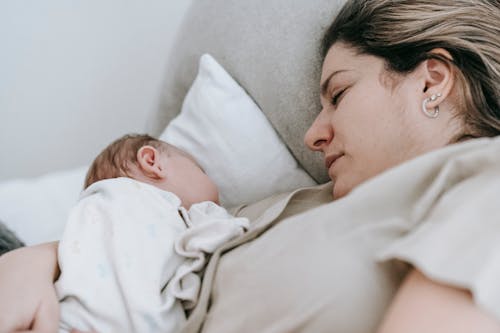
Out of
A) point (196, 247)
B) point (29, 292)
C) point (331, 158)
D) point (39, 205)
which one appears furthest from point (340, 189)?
point (39, 205)

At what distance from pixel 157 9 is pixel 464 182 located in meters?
1.56

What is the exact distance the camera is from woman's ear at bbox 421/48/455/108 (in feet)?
3.11

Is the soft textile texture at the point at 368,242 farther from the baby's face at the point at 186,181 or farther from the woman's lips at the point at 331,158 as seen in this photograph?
the baby's face at the point at 186,181

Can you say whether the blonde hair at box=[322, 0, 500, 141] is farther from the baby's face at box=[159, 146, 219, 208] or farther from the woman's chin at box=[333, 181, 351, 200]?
the baby's face at box=[159, 146, 219, 208]

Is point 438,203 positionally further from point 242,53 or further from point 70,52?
point 70,52

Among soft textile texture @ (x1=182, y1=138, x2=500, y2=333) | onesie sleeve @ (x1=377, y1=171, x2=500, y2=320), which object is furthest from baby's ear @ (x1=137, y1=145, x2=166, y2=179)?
onesie sleeve @ (x1=377, y1=171, x2=500, y2=320)

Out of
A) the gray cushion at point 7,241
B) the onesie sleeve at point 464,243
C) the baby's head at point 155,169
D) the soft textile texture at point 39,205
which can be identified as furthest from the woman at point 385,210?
the soft textile texture at point 39,205

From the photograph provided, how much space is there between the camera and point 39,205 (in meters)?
1.44

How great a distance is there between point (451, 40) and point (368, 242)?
1.57 feet

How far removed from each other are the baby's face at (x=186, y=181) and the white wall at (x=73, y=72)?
3.07 ft

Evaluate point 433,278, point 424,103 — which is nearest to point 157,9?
point 424,103

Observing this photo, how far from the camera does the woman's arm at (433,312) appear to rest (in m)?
0.57

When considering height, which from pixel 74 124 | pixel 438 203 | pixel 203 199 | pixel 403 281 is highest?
pixel 438 203

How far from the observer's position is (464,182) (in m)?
0.66
